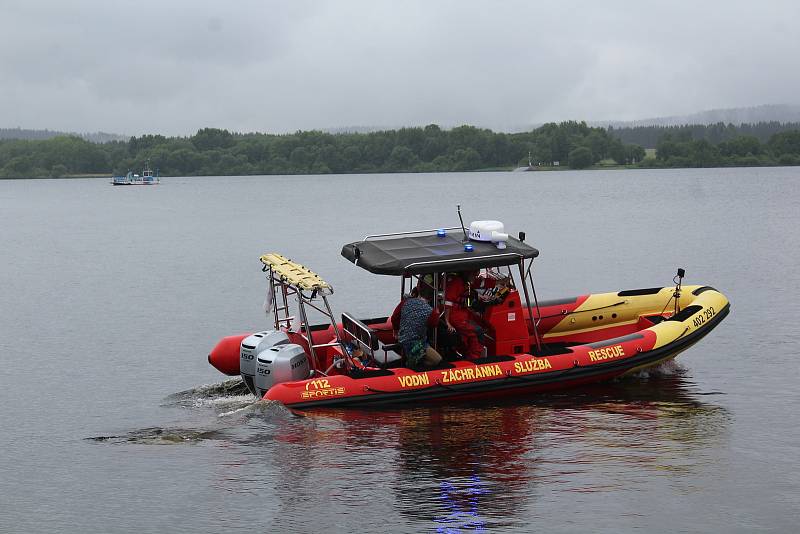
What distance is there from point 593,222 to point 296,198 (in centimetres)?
4290

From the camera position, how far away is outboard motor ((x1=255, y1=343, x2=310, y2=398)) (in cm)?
1390

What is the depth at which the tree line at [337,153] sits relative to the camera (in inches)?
6038

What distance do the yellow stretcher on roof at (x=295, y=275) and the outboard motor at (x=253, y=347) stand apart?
2.69 feet

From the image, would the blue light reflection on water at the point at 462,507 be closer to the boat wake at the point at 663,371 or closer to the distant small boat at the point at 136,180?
the boat wake at the point at 663,371

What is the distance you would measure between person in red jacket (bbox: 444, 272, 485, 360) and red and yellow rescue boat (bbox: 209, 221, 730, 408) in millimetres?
141

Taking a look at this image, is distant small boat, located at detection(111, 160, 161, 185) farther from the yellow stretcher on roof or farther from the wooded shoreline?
the yellow stretcher on roof

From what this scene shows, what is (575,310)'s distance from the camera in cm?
1711

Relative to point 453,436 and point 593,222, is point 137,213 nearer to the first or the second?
point 593,222

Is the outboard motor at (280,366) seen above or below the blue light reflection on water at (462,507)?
above

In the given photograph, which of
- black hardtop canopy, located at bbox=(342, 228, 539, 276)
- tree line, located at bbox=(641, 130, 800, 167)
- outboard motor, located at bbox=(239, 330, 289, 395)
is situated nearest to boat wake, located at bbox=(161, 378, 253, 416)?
outboard motor, located at bbox=(239, 330, 289, 395)

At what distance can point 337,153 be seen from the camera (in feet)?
507

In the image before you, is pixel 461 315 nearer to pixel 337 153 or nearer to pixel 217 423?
pixel 217 423

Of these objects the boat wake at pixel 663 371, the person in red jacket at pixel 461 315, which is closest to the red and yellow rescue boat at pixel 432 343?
the person in red jacket at pixel 461 315

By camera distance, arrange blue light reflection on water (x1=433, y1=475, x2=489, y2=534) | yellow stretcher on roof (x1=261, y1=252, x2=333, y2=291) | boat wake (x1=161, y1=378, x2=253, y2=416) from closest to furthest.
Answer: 1. blue light reflection on water (x1=433, y1=475, x2=489, y2=534)
2. yellow stretcher on roof (x1=261, y1=252, x2=333, y2=291)
3. boat wake (x1=161, y1=378, x2=253, y2=416)
